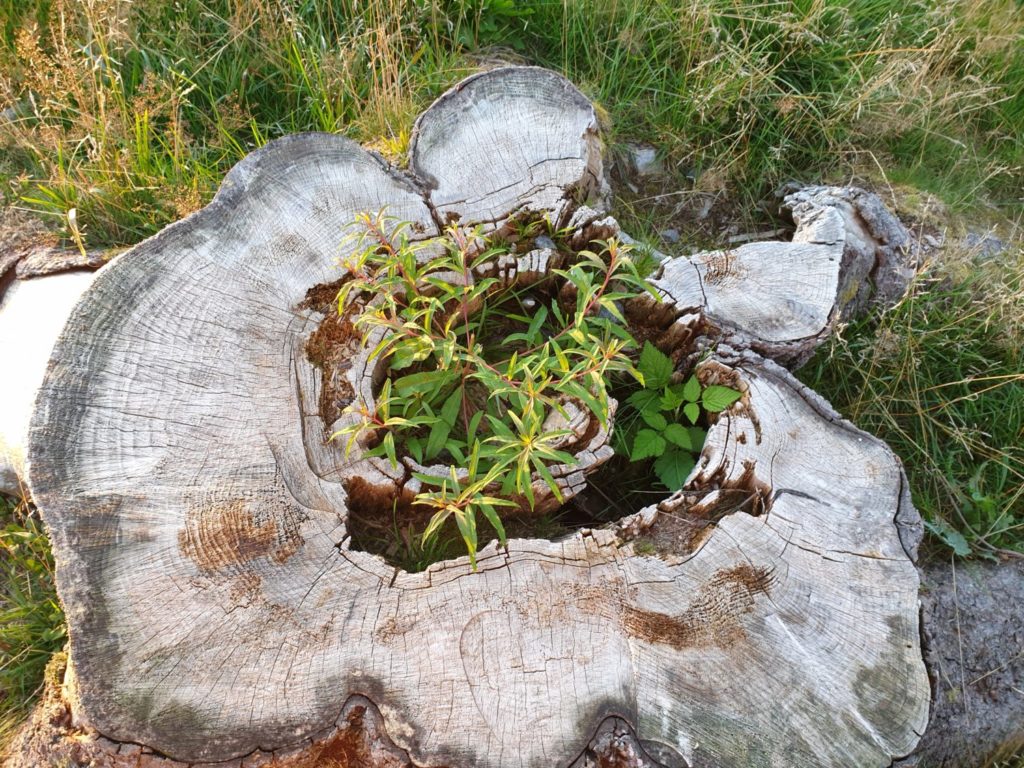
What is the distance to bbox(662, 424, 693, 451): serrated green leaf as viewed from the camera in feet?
7.14

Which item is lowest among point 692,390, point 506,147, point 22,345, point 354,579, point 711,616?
point 711,616

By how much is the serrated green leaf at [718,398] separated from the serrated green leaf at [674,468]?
0.73 feet

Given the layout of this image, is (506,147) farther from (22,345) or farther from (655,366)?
(22,345)

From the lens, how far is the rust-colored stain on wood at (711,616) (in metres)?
1.63

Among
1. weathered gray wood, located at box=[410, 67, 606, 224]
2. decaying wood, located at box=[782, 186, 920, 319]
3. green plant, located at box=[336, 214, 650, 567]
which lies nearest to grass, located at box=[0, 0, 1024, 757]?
decaying wood, located at box=[782, 186, 920, 319]

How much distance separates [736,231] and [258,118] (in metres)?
2.36

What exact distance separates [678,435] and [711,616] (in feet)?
2.19

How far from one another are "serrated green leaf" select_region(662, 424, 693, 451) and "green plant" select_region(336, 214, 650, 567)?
0.32 metres

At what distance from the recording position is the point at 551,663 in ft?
5.19

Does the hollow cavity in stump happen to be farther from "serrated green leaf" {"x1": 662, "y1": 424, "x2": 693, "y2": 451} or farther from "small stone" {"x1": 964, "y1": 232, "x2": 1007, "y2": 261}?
"small stone" {"x1": 964, "y1": 232, "x2": 1007, "y2": 261}

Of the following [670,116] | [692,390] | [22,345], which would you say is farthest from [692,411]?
[22,345]

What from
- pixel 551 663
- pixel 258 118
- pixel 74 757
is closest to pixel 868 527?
pixel 551 663

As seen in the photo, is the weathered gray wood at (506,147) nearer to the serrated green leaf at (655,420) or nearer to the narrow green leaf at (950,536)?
the serrated green leaf at (655,420)

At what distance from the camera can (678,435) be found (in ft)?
7.17
